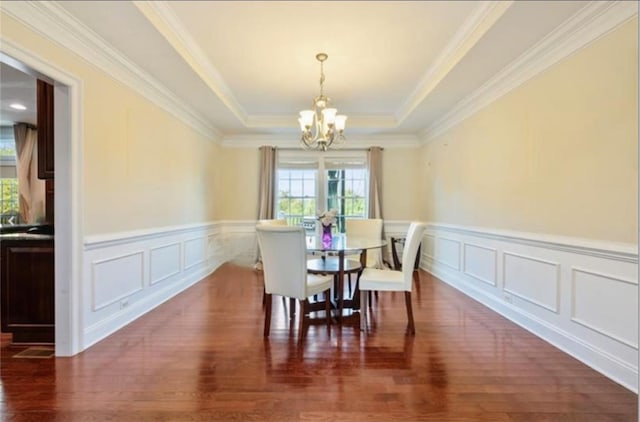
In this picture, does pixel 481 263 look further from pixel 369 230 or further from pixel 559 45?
pixel 559 45

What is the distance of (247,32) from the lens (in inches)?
118

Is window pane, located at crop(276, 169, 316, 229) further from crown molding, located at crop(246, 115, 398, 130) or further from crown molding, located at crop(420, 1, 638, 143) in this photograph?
crown molding, located at crop(420, 1, 638, 143)

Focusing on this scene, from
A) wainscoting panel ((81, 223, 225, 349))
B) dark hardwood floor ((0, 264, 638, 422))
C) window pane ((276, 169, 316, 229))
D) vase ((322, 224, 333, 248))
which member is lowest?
dark hardwood floor ((0, 264, 638, 422))

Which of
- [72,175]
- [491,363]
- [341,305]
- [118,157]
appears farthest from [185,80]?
[491,363]

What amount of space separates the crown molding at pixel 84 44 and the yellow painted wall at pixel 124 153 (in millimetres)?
50

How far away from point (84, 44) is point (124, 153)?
3.14 ft

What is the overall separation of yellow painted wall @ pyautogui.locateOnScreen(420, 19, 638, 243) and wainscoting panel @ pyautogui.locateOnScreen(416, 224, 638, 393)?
0.13 meters

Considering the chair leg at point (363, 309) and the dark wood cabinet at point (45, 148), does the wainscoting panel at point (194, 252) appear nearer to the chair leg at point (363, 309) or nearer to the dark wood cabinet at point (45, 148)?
the dark wood cabinet at point (45, 148)

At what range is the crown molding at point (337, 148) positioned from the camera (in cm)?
649

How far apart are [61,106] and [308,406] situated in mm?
2746

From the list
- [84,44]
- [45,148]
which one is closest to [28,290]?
[45,148]

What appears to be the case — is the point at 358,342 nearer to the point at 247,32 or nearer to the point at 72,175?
the point at 72,175

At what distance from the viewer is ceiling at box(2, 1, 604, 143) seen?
2.53m

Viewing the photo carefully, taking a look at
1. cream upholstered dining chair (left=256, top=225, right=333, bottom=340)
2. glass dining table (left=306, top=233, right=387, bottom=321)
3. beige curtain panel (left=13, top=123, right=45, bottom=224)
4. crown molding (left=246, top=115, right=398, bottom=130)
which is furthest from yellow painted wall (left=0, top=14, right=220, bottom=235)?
beige curtain panel (left=13, top=123, right=45, bottom=224)
